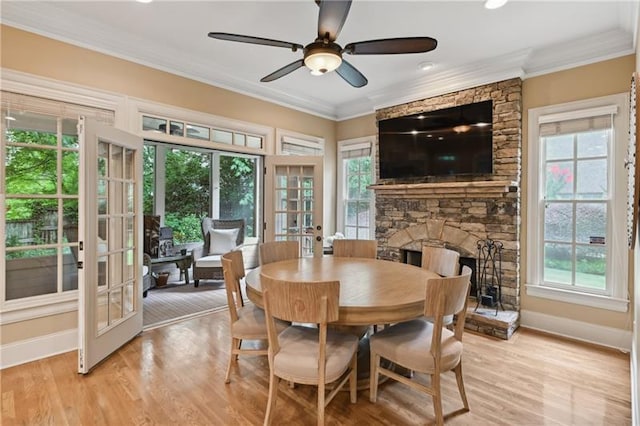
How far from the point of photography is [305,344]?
2016mm

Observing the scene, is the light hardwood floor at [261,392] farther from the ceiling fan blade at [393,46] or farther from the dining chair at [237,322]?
the ceiling fan blade at [393,46]

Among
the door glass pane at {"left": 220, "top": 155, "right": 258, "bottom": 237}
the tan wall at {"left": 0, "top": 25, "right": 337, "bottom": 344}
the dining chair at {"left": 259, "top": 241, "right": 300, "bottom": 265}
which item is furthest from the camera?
the door glass pane at {"left": 220, "top": 155, "right": 258, "bottom": 237}

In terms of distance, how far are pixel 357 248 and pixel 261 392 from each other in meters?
1.81

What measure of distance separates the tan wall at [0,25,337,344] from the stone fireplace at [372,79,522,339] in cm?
220

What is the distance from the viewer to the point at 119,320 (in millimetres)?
3002

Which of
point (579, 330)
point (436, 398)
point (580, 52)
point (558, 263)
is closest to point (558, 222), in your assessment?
point (558, 263)

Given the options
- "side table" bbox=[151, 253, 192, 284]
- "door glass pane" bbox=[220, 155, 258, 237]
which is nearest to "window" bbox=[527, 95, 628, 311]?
"side table" bbox=[151, 253, 192, 284]

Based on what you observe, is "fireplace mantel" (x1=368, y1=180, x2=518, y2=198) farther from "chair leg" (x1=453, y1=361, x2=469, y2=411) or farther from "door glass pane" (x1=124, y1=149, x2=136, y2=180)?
"door glass pane" (x1=124, y1=149, x2=136, y2=180)

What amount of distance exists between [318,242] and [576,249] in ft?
9.67

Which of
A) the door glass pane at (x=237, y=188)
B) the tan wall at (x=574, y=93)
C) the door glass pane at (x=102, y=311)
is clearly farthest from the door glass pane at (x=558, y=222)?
the door glass pane at (x=237, y=188)

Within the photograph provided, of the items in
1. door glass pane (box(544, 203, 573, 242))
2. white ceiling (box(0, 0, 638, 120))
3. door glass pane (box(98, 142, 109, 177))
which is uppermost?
white ceiling (box(0, 0, 638, 120))

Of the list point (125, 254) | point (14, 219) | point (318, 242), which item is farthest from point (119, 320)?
point (318, 242)

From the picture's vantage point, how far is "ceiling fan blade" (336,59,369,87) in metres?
2.63

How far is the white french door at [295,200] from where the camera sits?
452 cm
